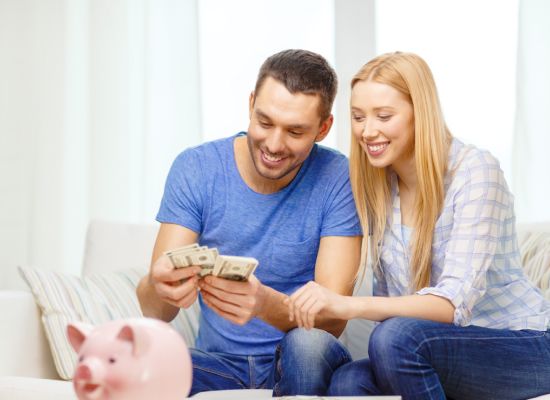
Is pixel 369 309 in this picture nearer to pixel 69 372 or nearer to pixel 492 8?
pixel 69 372

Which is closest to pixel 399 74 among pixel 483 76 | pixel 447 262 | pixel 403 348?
pixel 447 262

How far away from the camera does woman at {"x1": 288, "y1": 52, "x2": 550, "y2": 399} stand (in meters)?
1.85

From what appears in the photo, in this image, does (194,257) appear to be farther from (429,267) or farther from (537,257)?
(537,257)

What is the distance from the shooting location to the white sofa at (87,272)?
1998 mm

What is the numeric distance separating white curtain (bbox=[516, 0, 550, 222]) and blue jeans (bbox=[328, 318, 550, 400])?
167 centimetres

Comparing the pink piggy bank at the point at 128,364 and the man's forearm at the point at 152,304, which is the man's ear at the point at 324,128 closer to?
the man's forearm at the point at 152,304

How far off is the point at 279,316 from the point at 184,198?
1.40 feet

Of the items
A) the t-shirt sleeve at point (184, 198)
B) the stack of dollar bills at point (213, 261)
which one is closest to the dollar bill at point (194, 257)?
the stack of dollar bills at point (213, 261)

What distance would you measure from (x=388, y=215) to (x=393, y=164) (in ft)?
0.42

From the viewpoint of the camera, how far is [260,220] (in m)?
2.29

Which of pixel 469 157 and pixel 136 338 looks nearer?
pixel 136 338

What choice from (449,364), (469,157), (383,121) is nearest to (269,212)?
(383,121)

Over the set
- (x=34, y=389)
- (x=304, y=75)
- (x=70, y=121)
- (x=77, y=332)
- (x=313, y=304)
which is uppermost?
(x=304, y=75)

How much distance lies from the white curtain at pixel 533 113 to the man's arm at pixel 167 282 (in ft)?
5.77
